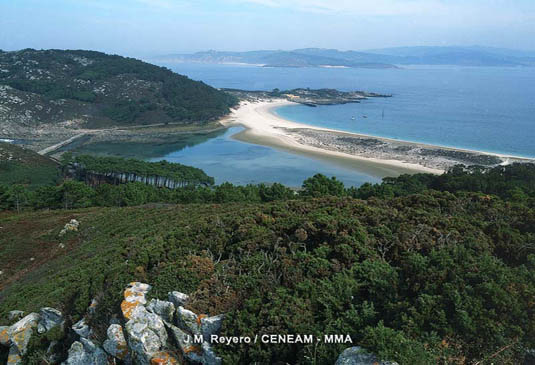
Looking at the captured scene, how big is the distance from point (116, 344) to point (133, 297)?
3.44 ft

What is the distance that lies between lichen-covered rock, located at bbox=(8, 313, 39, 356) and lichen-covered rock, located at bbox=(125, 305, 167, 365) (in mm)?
4155

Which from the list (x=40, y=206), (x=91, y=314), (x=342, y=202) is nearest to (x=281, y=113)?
(x=40, y=206)

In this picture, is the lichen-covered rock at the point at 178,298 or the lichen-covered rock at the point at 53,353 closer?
the lichen-covered rock at the point at 178,298

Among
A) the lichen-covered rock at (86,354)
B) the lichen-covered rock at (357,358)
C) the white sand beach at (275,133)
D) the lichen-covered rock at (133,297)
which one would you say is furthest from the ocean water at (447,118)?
the lichen-covered rock at (86,354)

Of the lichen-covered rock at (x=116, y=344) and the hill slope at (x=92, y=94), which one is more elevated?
the hill slope at (x=92, y=94)

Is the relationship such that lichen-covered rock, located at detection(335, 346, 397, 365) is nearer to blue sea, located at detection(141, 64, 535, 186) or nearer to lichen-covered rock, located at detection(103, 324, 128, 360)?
lichen-covered rock, located at detection(103, 324, 128, 360)

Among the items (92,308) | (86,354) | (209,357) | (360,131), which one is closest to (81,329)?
(92,308)

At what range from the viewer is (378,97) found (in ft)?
383

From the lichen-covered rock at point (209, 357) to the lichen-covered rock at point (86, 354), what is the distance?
7.80 ft

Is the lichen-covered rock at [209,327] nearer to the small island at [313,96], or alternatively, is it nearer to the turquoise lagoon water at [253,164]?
the turquoise lagoon water at [253,164]

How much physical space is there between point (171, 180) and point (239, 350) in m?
35.4

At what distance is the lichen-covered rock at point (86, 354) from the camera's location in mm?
7672

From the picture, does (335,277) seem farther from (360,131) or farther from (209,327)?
(360,131)

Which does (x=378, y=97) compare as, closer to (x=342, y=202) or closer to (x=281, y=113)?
(x=281, y=113)
